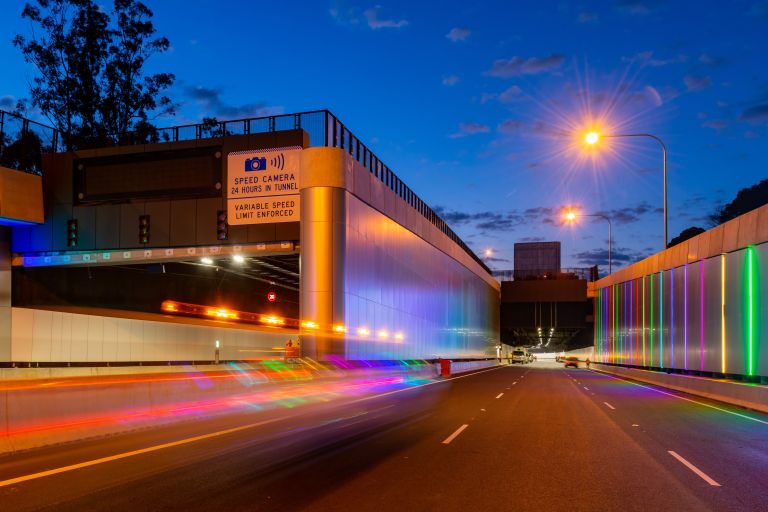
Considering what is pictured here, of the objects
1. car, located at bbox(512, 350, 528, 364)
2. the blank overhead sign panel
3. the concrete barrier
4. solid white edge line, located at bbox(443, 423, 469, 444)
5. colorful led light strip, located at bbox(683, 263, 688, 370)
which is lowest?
car, located at bbox(512, 350, 528, 364)

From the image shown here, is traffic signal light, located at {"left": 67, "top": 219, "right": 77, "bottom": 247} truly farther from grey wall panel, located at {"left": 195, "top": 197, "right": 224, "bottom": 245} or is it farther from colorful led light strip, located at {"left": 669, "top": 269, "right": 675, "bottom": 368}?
colorful led light strip, located at {"left": 669, "top": 269, "right": 675, "bottom": 368}

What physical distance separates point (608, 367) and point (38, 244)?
44772 mm

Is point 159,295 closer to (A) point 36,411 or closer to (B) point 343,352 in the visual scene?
(B) point 343,352

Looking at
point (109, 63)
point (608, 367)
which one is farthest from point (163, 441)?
point (109, 63)

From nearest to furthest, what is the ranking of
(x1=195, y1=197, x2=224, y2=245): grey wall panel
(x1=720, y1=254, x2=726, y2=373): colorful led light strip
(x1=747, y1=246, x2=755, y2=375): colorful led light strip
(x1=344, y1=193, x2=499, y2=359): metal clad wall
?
1. (x1=747, y1=246, x2=755, y2=375): colorful led light strip
2. (x1=720, y1=254, x2=726, y2=373): colorful led light strip
3. (x1=195, y1=197, x2=224, y2=245): grey wall panel
4. (x1=344, y1=193, x2=499, y2=359): metal clad wall

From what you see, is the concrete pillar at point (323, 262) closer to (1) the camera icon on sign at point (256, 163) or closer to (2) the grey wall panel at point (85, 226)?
(1) the camera icon on sign at point (256, 163)

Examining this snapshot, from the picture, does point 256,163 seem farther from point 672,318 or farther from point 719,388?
point 672,318

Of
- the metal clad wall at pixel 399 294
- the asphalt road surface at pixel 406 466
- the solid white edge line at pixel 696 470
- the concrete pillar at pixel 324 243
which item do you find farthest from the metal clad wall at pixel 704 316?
the concrete pillar at pixel 324 243

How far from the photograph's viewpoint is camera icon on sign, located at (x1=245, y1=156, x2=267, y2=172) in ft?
96.9

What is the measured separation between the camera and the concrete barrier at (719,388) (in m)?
19.7

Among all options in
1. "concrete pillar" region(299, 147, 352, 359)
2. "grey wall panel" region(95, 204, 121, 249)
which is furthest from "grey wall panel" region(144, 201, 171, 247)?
"concrete pillar" region(299, 147, 352, 359)

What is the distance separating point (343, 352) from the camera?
29125 mm

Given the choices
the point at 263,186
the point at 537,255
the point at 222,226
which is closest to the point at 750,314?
the point at 263,186

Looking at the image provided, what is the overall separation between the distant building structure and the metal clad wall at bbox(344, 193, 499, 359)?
37921 millimetres
